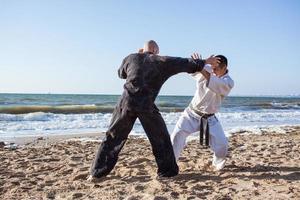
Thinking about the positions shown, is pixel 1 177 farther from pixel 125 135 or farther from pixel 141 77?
A: pixel 141 77

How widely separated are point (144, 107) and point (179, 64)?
1.97ft

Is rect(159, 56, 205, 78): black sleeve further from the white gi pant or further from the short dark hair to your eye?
the white gi pant

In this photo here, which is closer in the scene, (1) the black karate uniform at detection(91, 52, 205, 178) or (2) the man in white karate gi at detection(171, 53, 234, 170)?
(1) the black karate uniform at detection(91, 52, 205, 178)

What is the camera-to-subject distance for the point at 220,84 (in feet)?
15.5


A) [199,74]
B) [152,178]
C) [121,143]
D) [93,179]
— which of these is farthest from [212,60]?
[93,179]

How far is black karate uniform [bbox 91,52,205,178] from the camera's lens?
4.55 meters

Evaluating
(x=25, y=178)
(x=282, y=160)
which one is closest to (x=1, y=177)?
(x=25, y=178)

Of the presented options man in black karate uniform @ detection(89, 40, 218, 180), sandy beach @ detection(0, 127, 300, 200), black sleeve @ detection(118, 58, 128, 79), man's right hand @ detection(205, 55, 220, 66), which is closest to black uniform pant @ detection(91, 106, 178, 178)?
man in black karate uniform @ detection(89, 40, 218, 180)

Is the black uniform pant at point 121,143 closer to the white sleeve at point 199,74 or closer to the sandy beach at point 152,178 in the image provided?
the sandy beach at point 152,178

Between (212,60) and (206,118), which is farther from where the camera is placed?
(206,118)

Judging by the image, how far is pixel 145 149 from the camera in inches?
321

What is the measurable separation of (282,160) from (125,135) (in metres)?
2.66

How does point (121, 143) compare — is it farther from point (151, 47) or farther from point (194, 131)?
point (151, 47)

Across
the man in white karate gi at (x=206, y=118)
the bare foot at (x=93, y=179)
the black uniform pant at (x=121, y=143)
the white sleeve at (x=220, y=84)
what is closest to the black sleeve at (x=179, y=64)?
the white sleeve at (x=220, y=84)
